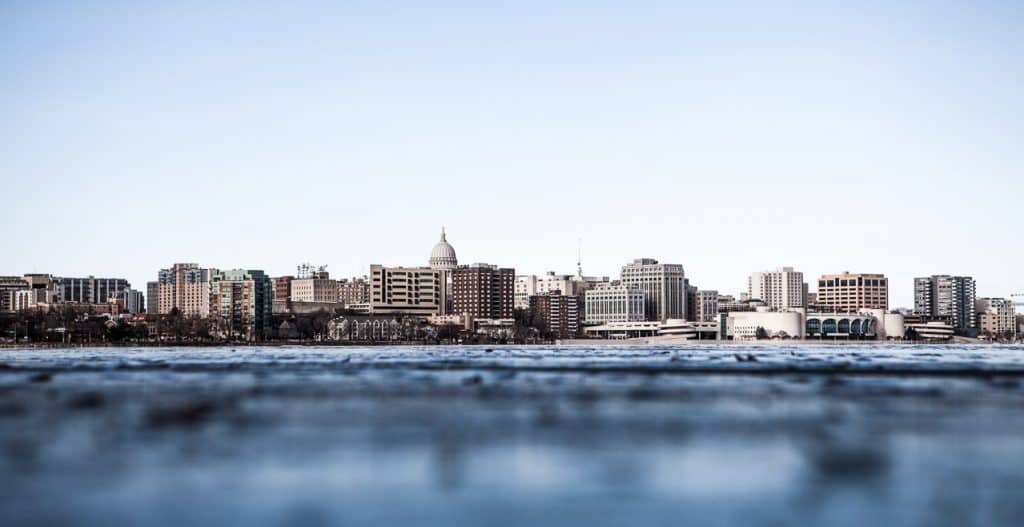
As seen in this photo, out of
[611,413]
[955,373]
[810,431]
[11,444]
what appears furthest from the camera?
[955,373]

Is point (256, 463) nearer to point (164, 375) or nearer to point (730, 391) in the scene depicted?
point (730, 391)

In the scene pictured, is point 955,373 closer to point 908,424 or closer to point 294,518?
point 908,424

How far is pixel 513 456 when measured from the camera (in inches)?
1641

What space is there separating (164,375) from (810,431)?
200 ft

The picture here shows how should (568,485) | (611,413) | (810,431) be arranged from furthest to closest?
(611,413) < (810,431) < (568,485)

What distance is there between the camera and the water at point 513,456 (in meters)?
32.2

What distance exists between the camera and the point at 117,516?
31.7 metres

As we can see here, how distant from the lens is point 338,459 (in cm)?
4131

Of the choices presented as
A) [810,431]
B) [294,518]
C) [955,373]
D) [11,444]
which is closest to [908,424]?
[810,431]

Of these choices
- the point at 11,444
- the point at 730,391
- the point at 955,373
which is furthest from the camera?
the point at 955,373

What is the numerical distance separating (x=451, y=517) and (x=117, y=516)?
807 centimetres

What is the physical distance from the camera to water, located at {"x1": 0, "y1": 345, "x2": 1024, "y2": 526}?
3225cm

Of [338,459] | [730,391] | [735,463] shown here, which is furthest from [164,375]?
[735,463]

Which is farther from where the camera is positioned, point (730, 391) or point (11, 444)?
point (730, 391)
